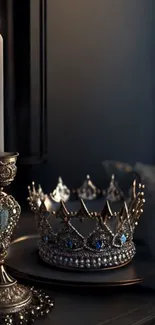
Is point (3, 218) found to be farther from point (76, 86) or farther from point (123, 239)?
point (76, 86)

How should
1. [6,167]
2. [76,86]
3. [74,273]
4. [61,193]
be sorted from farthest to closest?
[76,86] → [61,193] → [74,273] → [6,167]

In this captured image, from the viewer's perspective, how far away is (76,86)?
3.03 ft

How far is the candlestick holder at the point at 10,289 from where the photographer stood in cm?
45

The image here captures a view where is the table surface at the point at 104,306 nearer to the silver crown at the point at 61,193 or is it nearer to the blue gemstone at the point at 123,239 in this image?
the blue gemstone at the point at 123,239

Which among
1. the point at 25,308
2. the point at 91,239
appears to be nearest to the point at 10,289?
the point at 25,308

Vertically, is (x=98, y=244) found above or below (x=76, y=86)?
below

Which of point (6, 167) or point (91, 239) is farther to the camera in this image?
point (91, 239)

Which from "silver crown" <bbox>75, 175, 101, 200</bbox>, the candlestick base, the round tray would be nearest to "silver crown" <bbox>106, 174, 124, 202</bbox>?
"silver crown" <bbox>75, 175, 101, 200</bbox>

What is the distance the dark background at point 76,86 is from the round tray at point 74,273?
0.26 m

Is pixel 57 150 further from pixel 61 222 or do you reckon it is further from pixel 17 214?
pixel 17 214

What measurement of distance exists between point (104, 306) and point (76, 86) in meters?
0.52

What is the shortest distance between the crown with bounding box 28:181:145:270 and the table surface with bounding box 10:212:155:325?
43mm

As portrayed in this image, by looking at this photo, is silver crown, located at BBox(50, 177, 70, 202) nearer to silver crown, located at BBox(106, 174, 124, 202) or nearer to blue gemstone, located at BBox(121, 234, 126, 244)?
silver crown, located at BBox(106, 174, 124, 202)

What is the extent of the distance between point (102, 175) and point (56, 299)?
49 cm
